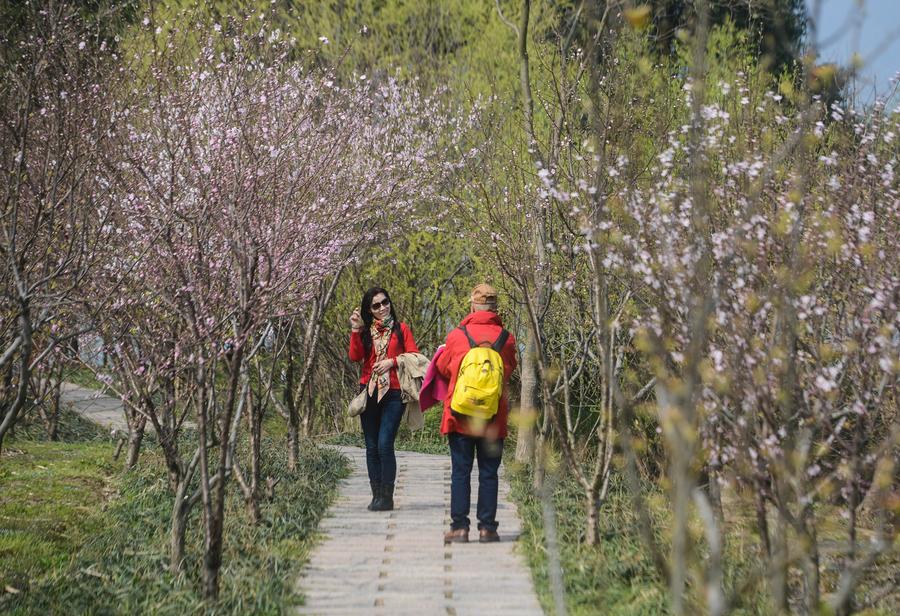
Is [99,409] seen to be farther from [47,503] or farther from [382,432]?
[382,432]

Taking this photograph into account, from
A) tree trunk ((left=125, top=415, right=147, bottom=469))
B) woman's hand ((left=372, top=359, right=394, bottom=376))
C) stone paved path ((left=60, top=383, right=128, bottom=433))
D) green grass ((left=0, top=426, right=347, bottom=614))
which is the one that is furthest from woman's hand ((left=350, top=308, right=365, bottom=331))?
stone paved path ((left=60, top=383, right=128, bottom=433))

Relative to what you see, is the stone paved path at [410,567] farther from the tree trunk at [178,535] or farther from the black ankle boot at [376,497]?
the tree trunk at [178,535]

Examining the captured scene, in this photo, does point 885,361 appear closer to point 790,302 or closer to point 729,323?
point 729,323

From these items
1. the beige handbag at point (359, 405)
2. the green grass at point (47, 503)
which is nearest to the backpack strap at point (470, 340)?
the beige handbag at point (359, 405)

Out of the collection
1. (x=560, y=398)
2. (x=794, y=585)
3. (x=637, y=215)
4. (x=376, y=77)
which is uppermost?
(x=376, y=77)

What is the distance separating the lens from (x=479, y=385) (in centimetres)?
A: 746

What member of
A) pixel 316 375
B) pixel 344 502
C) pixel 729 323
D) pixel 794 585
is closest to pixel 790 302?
pixel 729 323

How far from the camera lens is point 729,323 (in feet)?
16.1

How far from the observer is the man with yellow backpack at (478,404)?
7477 millimetres

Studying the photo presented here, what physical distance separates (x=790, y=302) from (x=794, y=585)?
3568mm

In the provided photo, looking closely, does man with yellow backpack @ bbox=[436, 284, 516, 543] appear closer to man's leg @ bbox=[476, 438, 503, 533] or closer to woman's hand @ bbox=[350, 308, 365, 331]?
man's leg @ bbox=[476, 438, 503, 533]

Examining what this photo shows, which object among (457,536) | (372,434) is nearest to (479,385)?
(457,536)

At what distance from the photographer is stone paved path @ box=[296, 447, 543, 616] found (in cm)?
615

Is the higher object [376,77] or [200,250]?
[376,77]
